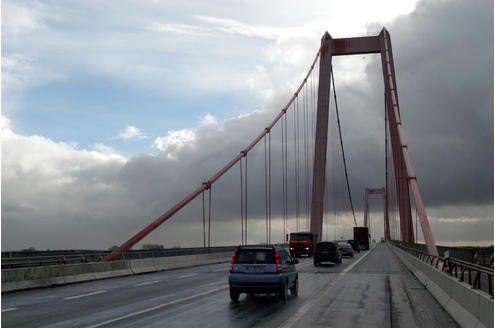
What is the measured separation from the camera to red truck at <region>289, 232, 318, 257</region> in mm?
60566

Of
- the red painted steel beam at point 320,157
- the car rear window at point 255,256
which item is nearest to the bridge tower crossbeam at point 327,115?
the red painted steel beam at point 320,157

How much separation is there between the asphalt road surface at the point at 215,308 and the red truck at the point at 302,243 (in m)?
38.1

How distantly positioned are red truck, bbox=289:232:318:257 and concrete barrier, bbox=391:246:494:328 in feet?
134

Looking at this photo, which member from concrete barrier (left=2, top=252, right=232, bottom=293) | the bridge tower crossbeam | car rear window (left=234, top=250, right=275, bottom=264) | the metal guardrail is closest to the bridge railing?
car rear window (left=234, top=250, right=275, bottom=264)

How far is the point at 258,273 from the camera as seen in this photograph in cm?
1762

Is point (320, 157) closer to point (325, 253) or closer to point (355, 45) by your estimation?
point (355, 45)

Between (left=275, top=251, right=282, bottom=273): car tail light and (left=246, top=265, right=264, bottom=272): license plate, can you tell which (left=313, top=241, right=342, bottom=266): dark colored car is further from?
(left=246, top=265, right=264, bottom=272): license plate

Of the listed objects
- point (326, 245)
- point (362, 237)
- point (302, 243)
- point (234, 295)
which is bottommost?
point (234, 295)

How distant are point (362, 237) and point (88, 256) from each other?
2627 inches

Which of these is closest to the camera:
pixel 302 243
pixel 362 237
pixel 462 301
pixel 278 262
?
pixel 462 301

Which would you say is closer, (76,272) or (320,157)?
(76,272)

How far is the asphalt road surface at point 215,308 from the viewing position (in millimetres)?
12648

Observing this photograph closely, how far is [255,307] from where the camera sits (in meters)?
15.9

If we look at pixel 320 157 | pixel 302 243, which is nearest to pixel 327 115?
pixel 320 157
